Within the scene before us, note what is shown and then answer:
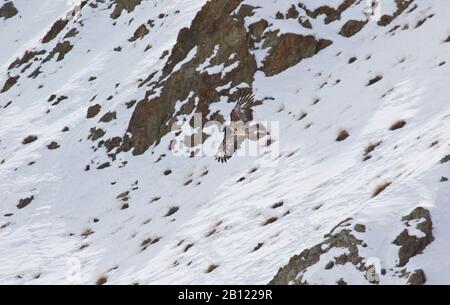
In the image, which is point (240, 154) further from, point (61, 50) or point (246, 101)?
point (61, 50)

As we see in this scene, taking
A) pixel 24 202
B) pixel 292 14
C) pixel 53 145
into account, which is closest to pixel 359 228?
pixel 292 14

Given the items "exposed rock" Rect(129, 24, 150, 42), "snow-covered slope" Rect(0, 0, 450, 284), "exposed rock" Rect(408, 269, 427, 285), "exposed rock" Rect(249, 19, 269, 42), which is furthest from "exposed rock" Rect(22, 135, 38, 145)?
"exposed rock" Rect(408, 269, 427, 285)

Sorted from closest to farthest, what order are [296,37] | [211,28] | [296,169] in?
[296,169] < [296,37] < [211,28]

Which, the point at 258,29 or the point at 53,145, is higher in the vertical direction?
the point at 258,29

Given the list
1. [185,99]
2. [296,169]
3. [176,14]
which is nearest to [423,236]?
[296,169]

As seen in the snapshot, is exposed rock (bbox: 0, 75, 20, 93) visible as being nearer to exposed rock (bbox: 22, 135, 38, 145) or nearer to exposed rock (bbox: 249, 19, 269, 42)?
exposed rock (bbox: 22, 135, 38, 145)

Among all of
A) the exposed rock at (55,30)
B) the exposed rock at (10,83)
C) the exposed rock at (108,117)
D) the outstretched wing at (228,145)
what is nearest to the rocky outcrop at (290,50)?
the outstretched wing at (228,145)

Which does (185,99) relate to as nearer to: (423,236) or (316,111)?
(316,111)
